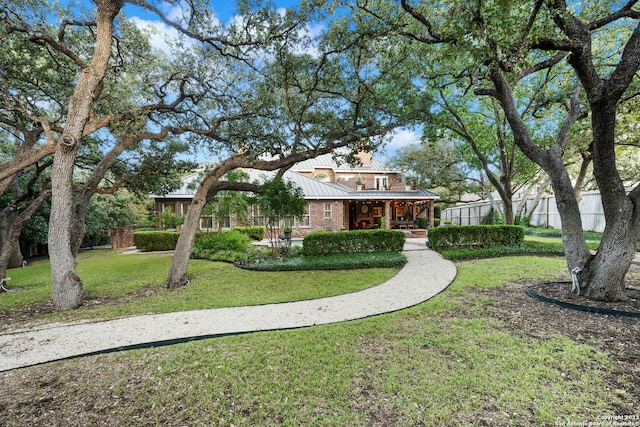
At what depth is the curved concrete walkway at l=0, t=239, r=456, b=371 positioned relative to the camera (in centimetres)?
353

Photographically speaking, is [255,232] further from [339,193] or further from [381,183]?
[381,183]

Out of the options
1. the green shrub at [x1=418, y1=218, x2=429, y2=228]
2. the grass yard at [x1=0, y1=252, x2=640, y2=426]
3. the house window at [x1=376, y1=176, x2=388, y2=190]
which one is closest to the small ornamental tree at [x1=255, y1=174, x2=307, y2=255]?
the grass yard at [x1=0, y1=252, x2=640, y2=426]

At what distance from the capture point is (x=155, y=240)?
1484cm

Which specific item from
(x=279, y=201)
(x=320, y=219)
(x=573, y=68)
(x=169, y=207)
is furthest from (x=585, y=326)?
(x=169, y=207)

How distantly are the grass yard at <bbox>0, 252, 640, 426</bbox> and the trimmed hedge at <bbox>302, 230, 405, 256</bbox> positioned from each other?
601cm

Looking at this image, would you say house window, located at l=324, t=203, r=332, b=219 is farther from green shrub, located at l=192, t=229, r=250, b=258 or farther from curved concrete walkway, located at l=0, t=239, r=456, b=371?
curved concrete walkway, located at l=0, t=239, r=456, b=371

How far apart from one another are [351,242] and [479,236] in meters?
5.25

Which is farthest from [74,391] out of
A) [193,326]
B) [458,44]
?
[458,44]

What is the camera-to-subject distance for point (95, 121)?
19.9 feet

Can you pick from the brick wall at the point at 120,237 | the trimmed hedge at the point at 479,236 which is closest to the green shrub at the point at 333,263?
the trimmed hedge at the point at 479,236

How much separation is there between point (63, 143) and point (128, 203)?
16.2 metres

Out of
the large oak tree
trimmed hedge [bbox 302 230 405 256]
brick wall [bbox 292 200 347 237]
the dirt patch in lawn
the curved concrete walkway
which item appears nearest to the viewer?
the dirt patch in lawn

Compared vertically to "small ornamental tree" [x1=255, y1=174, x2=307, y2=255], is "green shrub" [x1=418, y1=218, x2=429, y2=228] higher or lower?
lower

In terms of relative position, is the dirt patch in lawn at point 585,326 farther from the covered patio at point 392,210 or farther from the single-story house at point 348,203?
the covered patio at point 392,210
